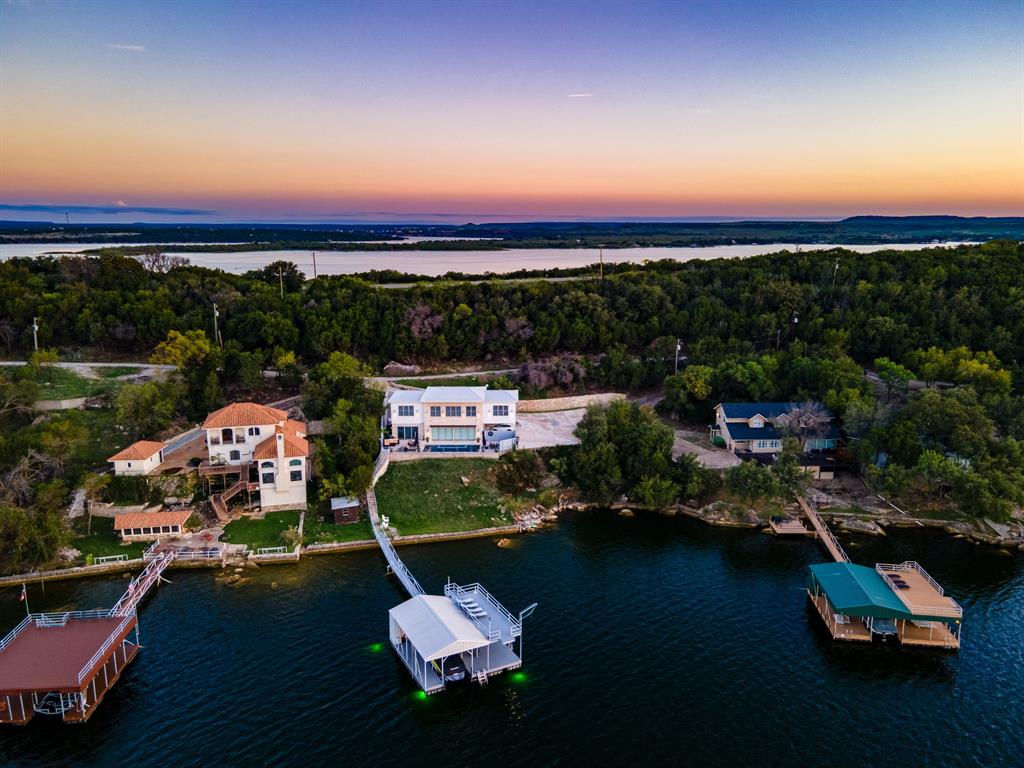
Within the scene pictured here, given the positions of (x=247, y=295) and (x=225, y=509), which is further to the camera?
(x=247, y=295)

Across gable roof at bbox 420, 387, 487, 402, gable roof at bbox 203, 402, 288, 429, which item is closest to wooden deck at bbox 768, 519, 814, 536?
gable roof at bbox 420, 387, 487, 402

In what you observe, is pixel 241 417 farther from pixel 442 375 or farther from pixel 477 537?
pixel 442 375

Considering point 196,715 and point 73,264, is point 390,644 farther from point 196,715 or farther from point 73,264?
point 73,264

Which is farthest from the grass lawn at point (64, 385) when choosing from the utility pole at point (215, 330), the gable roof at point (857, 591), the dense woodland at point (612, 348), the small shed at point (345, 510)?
the gable roof at point (857, 591)

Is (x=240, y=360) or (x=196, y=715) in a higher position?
(x=240, y=360)

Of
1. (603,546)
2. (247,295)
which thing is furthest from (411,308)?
(603,546)

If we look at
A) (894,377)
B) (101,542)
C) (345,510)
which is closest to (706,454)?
(894,377)
